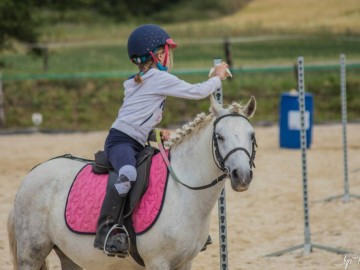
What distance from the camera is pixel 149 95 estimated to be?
4.95m

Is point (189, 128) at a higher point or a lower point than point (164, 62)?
lower

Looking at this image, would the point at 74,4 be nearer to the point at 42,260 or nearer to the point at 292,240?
the point at 292,240

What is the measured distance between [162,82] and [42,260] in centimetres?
151

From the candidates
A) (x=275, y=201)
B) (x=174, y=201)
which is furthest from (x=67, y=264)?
(x=275, y=201)

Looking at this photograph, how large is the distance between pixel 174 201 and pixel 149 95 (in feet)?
2.24

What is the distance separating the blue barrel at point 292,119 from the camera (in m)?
14.5

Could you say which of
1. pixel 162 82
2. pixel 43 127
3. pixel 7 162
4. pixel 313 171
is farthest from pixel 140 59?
pixel 43 127

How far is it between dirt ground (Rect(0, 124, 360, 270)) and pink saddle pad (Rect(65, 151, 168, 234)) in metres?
2.51

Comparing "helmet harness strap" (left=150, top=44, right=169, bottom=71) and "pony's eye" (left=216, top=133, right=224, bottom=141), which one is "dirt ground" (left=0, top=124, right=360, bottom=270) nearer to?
"helmet harness strap" (left=150, top=44, right=169, bottom=71)

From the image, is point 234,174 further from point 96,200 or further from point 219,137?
point 96,200

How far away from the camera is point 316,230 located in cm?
901

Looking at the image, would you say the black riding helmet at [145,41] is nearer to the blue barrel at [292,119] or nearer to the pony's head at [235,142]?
the pony's head at [235,142]

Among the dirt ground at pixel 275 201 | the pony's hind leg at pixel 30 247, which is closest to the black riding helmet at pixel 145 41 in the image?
the pony's hind leg at pixel 30 247

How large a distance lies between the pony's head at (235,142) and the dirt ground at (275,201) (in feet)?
9.78
